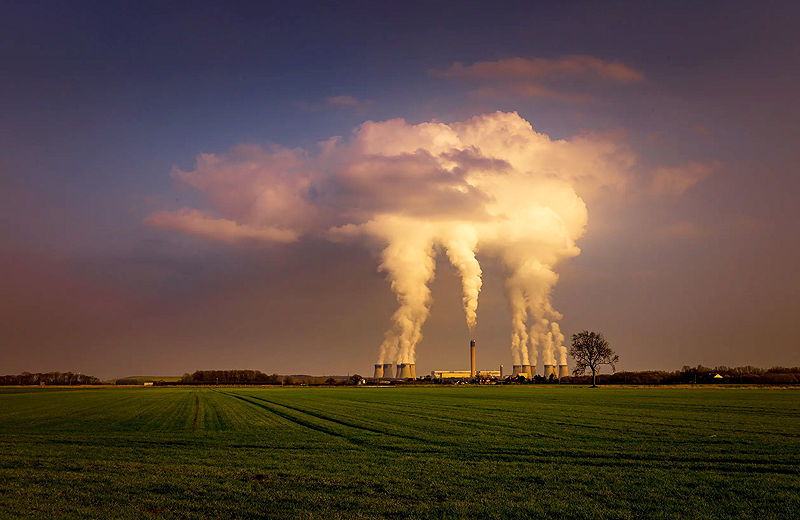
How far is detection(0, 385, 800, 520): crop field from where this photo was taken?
49.1 ft

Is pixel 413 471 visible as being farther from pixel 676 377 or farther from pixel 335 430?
pixel 676 377

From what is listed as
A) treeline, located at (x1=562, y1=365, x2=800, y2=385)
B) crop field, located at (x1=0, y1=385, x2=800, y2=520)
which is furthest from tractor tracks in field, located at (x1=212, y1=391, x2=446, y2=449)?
treeline, located at (x1=562, y1=365, x2=800, y2=385)

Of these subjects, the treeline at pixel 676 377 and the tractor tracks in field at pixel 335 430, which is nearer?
the tractor tracks in field at pixel 335 430

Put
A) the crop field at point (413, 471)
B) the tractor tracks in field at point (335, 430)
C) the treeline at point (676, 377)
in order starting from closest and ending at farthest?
the crop field at point (413, 471) < the tractor tracks in field at point (335, 430) < the treeline at point (676, 377)

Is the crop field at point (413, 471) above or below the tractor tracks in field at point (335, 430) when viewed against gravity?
above

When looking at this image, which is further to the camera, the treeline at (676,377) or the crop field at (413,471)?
the treeline at (676,377)

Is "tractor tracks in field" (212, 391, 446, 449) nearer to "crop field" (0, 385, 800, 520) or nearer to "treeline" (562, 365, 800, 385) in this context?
"crop field" (0, 385, 800, 520)

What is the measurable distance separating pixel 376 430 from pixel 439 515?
790 inches

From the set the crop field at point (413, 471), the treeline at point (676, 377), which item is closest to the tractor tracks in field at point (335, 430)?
the crop field at point (413, 471)

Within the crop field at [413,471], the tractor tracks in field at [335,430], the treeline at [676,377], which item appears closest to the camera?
the crop field at [413,471]

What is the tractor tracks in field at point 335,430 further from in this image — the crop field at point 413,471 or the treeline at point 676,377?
the treeline at point 676,377

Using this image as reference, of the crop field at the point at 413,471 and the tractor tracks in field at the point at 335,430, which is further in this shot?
the tractor tracks in field at the point at 335,430

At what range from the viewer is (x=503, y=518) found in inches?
551

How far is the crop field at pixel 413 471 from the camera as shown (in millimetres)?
14977
